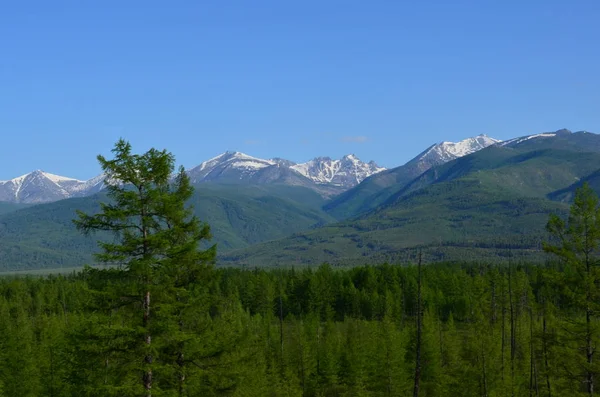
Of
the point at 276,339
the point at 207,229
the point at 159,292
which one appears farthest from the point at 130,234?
the point at 276,339

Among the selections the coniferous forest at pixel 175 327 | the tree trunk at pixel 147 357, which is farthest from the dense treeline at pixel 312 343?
the tree trunk at pixel 147 357

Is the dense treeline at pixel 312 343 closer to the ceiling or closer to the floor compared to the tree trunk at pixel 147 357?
closer to the floor

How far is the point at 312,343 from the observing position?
9750cm

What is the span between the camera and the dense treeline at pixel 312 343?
2636 cm

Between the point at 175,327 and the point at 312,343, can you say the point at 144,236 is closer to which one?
the point at 175,327

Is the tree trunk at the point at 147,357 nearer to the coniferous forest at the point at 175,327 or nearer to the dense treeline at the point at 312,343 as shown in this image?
the coniferous forest at the point at 175,327

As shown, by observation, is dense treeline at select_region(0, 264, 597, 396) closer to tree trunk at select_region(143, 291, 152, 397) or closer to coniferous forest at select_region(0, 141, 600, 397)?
coniferous forest at select_region(0, 141, 600, 397)

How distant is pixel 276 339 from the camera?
11056cm

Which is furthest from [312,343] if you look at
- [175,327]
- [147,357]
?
[175,327]

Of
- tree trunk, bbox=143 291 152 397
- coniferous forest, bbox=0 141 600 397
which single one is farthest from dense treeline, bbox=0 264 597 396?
tree trunk, bbox=143 291 152 397

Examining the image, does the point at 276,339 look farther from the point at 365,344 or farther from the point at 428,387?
the point at 428,387

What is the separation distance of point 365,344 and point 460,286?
76532 millimetres

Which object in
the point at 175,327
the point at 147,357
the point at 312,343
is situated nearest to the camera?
the point at 175,327

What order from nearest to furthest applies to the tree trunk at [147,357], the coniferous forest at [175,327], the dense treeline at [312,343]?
1. the tree trunk at [147,357]
2. the coniferous forest at [175,327]
3. the dense treeline at [312,343]
